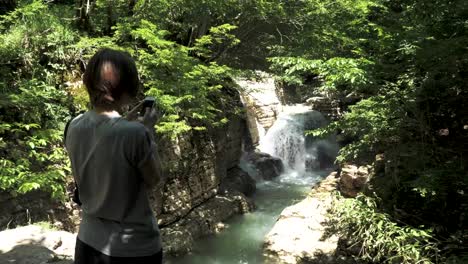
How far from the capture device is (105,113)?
1.67 m

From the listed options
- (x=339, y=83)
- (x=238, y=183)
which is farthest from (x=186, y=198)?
(x=339, y=83)

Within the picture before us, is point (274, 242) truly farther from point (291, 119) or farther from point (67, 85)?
point (291, 119)

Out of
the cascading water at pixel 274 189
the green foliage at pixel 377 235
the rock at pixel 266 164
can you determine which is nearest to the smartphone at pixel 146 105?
the green foliage at pixel 377 235

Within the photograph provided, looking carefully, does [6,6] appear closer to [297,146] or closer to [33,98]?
[33,98]

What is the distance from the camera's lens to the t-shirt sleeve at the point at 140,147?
61.4 inches

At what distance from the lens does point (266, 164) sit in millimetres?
15172

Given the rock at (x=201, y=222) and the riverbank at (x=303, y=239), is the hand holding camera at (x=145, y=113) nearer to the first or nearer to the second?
the riverbank at (x=303, y=239)

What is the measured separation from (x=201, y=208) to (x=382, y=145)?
507 cm

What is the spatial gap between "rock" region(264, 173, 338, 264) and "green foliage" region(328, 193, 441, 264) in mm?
692

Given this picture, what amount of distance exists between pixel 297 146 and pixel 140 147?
1586 cm

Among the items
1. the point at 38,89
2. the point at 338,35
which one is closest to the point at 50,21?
the point at 38,89

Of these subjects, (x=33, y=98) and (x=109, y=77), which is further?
(x=33, y=98)

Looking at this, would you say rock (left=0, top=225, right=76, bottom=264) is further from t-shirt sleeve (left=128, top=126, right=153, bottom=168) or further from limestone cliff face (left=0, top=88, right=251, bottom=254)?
t-shirt sleeve (left=128, top=126, right=153, bottom=168)

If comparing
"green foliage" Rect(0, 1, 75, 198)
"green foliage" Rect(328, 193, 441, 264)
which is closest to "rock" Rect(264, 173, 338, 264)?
"green foliage" Rect(328, 193, 441, 264)
